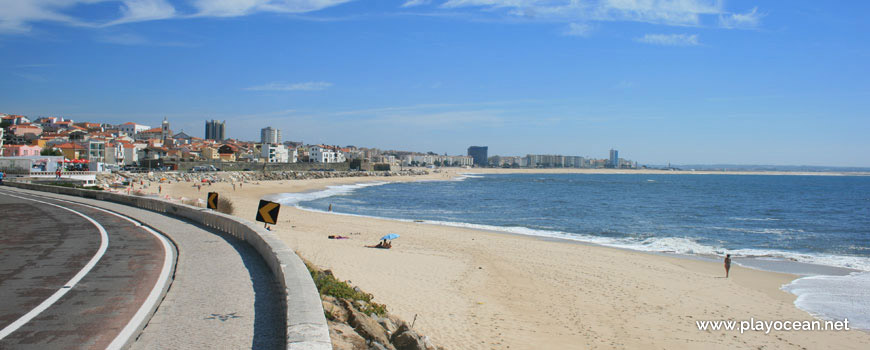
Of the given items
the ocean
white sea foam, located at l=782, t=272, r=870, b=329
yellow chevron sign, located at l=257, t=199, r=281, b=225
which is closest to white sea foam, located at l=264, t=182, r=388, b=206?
the ocean

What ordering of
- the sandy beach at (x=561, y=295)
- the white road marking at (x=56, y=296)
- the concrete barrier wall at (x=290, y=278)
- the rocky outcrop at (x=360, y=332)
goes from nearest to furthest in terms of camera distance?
the concrete barrier wall at (x=290, y=278) → the white road marking at (x=56, y=296) → the rocky outcrop at (x=360, y=332) → the sandy beach at (x=561, y=295)

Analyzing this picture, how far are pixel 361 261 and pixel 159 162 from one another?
93.6m

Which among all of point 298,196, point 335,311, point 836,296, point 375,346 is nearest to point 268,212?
point 335,311

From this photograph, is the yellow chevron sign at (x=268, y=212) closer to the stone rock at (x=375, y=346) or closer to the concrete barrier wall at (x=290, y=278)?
the concrete barrier wall at (x=290, y=278)

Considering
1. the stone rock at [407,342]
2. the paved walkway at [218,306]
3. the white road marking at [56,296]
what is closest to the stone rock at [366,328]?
the stone rock at [407,342]

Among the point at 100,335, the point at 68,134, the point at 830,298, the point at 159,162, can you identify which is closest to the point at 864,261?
the point at 830,298

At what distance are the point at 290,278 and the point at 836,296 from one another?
1673 cm

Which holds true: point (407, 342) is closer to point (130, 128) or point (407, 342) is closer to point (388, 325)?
point (388, 325)

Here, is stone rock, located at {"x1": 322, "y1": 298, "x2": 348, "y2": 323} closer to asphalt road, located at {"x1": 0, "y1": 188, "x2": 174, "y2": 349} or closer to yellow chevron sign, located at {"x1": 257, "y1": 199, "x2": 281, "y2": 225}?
asphalt road, located at {"x1": 0, "y1": 188, "x2": 174, "y2": 349}

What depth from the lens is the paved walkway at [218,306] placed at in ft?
17.3

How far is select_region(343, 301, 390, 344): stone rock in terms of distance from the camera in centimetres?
668

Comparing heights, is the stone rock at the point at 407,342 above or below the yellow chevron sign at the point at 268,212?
below

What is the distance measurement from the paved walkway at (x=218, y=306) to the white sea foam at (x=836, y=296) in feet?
45.2

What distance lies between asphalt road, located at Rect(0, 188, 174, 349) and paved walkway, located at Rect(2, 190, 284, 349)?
0.38 m
